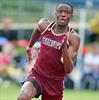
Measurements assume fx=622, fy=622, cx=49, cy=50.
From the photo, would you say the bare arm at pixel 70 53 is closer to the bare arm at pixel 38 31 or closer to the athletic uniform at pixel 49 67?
the athletic uniform at pixel 49 67

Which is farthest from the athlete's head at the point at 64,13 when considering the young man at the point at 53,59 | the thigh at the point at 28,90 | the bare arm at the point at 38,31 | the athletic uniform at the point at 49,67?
the thigh at the point at 28,90

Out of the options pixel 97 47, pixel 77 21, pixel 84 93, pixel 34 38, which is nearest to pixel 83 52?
pixel 97 47

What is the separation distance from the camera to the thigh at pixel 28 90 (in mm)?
9234

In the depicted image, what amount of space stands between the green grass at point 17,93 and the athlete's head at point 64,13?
7.36m

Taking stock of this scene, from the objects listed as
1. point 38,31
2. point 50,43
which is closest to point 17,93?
point 38,31

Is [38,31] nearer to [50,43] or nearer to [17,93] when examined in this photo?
[50,43]

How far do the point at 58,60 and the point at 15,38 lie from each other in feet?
51.4

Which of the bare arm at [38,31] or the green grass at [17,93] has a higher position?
the bare arm at [38,31]

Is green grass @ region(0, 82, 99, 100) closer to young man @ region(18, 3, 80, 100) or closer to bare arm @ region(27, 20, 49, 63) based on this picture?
bare arm @ region(27, 20, 49, 63)

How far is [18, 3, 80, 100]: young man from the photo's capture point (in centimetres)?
941

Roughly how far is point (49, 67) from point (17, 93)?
818 cm

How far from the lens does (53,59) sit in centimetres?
959

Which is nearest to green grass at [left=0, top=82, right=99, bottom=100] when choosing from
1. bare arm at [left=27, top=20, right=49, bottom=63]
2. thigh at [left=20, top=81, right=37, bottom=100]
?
bare arm at [left=27, top=20, right=49, bottom=63]

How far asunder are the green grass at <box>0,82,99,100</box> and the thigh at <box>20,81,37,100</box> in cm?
708
